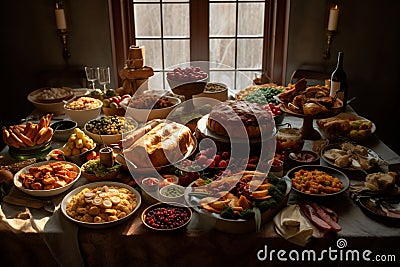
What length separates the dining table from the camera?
5.98 ft

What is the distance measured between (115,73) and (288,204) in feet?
8.40

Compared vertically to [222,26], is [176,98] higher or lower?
lower

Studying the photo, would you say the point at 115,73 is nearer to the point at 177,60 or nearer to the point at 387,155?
the point at 177,60

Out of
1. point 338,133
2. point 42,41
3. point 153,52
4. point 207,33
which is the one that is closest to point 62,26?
point 42,41

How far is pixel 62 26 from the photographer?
3676 millimetres

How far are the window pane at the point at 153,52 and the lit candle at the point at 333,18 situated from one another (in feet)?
5.24

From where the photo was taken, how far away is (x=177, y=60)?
13.8 feet

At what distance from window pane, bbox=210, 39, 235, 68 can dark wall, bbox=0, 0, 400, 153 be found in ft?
1.87

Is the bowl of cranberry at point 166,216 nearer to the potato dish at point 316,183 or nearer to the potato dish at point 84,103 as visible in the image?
the potato dish at point 316,183

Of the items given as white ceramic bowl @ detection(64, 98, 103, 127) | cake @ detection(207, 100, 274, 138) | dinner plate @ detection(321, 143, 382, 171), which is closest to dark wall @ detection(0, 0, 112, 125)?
white ceramic bowl @ detection(64, 98, 103, 127)

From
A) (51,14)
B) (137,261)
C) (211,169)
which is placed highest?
(51,14)

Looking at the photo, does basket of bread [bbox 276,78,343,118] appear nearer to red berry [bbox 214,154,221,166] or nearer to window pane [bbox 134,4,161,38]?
red berry [bbox 214,154,221,166]

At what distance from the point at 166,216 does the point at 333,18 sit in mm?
2545

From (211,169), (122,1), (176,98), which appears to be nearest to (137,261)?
(211,169)
